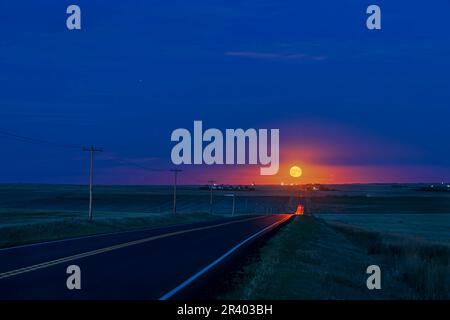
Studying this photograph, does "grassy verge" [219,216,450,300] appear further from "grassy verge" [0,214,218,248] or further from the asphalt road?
"grassy verge" [0,214,218,248]

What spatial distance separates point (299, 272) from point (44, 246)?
1248 centimetres

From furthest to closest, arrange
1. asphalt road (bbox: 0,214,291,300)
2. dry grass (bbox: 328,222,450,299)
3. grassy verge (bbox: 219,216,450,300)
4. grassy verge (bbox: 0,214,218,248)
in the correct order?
grassy verge (bbox: 0,214,218,248) → dry grass (bbox: 328,222,450,299) → grassy verge (bbox: 219,216,450,300) → asphalt road (bbox: 0,214,291,300)

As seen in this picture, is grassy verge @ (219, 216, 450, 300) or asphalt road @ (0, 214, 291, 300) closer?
asphalt road @ (0, 214, 291, 300)

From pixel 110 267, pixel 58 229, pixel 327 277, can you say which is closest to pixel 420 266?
pixel 327 277

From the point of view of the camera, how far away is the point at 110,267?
19469 millimetres

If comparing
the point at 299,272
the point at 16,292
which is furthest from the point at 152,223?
the point at 16,292

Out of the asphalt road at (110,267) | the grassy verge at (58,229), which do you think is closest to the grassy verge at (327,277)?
the asphalt road at (110,267)

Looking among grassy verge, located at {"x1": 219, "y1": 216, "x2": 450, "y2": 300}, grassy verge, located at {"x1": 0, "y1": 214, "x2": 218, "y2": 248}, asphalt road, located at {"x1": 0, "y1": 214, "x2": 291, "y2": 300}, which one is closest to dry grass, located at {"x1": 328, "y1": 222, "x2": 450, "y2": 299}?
grassy verge, located at {"x1": 219, "y1": 216, "x2": 450, "y2": 300}

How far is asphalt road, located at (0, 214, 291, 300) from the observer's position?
572 inches

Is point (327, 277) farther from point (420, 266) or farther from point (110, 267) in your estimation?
point (420, 266)

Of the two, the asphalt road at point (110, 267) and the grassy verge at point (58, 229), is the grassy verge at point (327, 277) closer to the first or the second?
the asphalt road at point (110, 267)

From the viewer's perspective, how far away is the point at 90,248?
2622 centimetres
